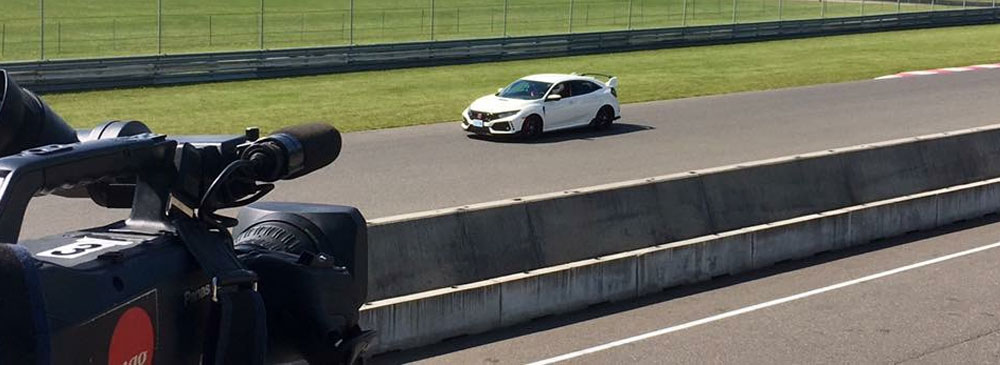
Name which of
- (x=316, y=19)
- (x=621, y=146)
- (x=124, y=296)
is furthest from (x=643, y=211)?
(x=316, y=19)

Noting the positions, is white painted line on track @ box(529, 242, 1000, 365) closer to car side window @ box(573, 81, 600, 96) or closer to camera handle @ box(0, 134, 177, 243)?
camera handle @ box(0, 134, 177, 243)

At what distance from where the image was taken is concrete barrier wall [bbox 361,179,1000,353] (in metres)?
10.2

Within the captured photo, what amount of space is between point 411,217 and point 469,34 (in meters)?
40.5

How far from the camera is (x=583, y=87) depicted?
26906mm

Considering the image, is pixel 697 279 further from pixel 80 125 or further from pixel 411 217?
pixel 80 125

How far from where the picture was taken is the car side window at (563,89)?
26.3m

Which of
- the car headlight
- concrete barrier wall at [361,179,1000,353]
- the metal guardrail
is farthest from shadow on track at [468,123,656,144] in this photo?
concrete barrier wall at [361,179,1000,353]

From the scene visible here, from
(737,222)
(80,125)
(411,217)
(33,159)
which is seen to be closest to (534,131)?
(80,125)

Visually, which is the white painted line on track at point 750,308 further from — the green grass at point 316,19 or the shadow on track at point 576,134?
the green grass at point 316,19

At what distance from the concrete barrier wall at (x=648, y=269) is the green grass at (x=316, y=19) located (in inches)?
1137

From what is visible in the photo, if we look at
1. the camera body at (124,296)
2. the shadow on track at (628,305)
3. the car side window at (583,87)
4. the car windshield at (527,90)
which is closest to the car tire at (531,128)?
the car windshield at (527,90)

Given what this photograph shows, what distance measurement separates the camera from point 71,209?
→ 16719mm

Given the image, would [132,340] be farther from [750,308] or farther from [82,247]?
[750,308]

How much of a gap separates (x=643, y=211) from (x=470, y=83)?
2275cm
